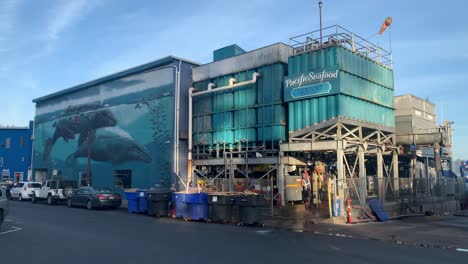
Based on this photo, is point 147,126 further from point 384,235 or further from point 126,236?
point 384,235

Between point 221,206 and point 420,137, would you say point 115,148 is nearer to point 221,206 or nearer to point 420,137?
point 221,206

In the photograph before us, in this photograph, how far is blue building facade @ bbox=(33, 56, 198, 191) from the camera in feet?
98.1

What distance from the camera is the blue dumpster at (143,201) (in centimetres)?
2192

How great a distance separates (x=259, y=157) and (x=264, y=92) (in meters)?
4.15

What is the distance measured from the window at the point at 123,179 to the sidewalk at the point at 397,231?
17487 millimetres

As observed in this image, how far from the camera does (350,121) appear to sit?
2205cm

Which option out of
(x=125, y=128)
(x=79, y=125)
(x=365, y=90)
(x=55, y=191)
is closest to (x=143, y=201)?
(x=55, y=191)

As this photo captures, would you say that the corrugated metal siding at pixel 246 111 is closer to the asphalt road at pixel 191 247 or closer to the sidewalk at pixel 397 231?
the sidewalk at pixel 397 231

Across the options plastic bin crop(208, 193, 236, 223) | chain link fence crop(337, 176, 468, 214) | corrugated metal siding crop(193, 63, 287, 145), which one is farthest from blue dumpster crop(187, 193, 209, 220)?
corrugated metal siding crop(193, 63, 287, 145)

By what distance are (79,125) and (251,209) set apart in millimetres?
27809

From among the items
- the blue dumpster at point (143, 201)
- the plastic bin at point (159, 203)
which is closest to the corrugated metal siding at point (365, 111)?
the plastic bin at point (159, 203)

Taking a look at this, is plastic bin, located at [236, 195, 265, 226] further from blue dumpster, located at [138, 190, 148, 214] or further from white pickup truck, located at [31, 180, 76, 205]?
white pickup truck, located at [31, 180, 76, 205]

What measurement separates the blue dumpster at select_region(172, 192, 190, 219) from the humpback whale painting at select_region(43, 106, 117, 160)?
1740 centimetres

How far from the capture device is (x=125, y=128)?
33625mm
